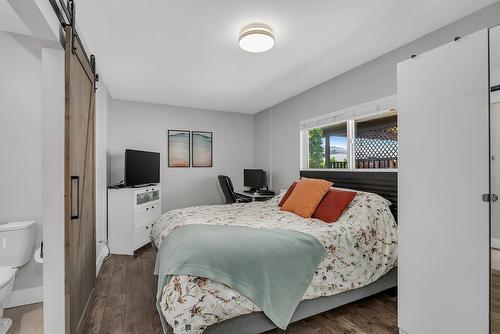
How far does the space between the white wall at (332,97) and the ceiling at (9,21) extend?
11.1 feet

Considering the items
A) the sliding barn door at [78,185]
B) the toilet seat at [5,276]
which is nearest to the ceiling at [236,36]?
the sliding barn door at [78,185]

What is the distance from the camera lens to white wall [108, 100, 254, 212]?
4410mm

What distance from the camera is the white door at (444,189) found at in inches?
53.5

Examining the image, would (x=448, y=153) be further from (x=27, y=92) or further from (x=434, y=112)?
(x=27, y=92)

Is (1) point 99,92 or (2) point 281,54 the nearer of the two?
(2) point 281,54

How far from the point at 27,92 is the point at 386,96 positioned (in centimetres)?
362

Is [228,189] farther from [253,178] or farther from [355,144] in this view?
[355,144]

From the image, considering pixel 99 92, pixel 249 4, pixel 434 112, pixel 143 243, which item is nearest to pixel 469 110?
pixel 434 112

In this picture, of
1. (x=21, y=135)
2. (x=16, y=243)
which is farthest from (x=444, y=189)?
(x=21, y=135)

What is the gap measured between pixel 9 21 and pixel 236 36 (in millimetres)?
1950

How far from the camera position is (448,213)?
1503mm

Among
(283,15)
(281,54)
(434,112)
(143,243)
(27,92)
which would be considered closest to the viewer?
(434,112)

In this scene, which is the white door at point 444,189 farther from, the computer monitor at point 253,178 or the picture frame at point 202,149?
the picture frame at point 202,149

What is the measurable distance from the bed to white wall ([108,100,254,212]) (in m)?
2.06
